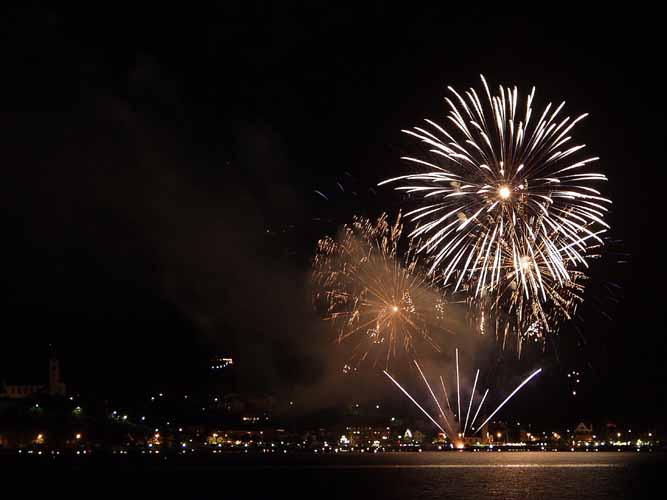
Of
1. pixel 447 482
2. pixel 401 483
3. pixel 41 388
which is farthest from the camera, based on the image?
pixel 41 388

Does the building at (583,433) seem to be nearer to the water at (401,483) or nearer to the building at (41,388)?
the water at (401,483)

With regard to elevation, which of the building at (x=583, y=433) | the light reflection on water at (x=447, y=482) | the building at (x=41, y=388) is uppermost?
the building at (x=41, y=388)

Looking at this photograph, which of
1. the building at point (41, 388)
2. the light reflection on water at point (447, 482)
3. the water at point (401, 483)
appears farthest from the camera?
the building at point (41, 388)

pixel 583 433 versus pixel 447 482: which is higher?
pixel 583 433

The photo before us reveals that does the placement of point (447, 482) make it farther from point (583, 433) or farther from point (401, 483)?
point (583, 433)

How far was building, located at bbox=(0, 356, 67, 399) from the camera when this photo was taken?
15388 centimetres

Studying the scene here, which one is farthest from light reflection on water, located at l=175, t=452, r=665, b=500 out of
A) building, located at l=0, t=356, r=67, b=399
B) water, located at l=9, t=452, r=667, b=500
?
building, located at l=0, t=356, r=67, b=399

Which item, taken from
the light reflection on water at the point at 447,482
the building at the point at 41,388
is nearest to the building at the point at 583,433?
the light reflection on water at the point at 447,482

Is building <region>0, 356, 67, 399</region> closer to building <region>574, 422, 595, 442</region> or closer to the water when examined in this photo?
the water

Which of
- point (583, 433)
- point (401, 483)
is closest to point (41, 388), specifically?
point (583, 433)

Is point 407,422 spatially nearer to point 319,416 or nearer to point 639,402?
point 319,416

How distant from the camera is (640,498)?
51.3 meters

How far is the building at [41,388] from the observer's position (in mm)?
153875

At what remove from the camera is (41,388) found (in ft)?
522
